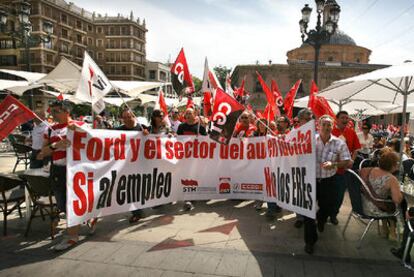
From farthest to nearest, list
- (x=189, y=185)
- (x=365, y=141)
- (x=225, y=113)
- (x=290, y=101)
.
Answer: (x=290, y=101) → (x=365, y=141) → (x=189, y=185) → (x=225, y=113)

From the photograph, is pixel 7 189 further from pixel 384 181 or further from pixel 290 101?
pixel 290 101

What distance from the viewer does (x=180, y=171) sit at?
5.66 m

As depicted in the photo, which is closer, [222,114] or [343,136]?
[222,114]

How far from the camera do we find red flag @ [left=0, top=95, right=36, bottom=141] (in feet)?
13.0

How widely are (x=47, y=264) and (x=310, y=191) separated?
11.2 ft

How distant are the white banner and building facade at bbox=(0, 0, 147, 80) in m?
61.8

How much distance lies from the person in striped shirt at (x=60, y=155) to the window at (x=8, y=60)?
64.5 metres

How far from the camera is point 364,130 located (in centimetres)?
805

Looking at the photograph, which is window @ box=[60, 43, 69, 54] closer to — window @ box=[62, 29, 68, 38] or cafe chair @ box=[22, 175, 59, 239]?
window @ box=[62, 29, 68, 38]

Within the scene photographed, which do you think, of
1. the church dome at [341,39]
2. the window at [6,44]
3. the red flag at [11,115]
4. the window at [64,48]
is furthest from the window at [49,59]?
the red flag at [11,115]

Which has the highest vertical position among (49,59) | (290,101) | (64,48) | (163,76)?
(64,48)

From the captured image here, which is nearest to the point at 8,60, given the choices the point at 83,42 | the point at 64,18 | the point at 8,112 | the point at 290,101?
the point at 64,18

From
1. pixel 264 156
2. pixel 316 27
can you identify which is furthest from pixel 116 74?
pixel 264 156

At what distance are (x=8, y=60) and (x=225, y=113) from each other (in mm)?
66438
